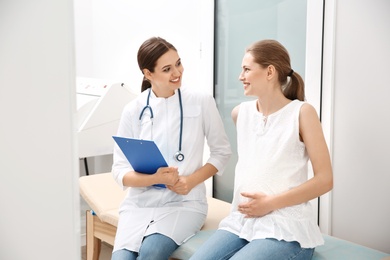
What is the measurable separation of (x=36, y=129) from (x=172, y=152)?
1.33 meters

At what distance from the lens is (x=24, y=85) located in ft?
1.39

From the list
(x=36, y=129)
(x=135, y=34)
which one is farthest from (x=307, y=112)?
(x=135, y=34)

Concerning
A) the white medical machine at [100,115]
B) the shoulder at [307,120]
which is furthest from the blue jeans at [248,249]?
the white medical machine at [100,115]

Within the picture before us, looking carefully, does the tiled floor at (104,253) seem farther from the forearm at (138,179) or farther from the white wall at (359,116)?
the white wall at (359,116)

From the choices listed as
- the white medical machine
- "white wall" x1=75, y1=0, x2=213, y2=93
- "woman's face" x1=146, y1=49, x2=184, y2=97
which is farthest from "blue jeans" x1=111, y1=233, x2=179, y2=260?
the white medical machine

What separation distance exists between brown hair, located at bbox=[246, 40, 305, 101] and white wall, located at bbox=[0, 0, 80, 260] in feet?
3.78

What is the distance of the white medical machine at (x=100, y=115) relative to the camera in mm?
2818

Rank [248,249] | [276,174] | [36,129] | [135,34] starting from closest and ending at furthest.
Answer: [36,129] < [248,249] < [276,174] < [135,34]

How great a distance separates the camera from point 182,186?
1668 mm

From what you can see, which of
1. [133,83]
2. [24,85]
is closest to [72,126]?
[24,85]

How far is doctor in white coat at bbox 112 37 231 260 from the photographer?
1665 millimetres

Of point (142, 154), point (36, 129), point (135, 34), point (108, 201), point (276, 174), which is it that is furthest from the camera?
point (135, 34)

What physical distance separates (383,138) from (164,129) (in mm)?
804

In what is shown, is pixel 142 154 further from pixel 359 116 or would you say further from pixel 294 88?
pixel 359 116
